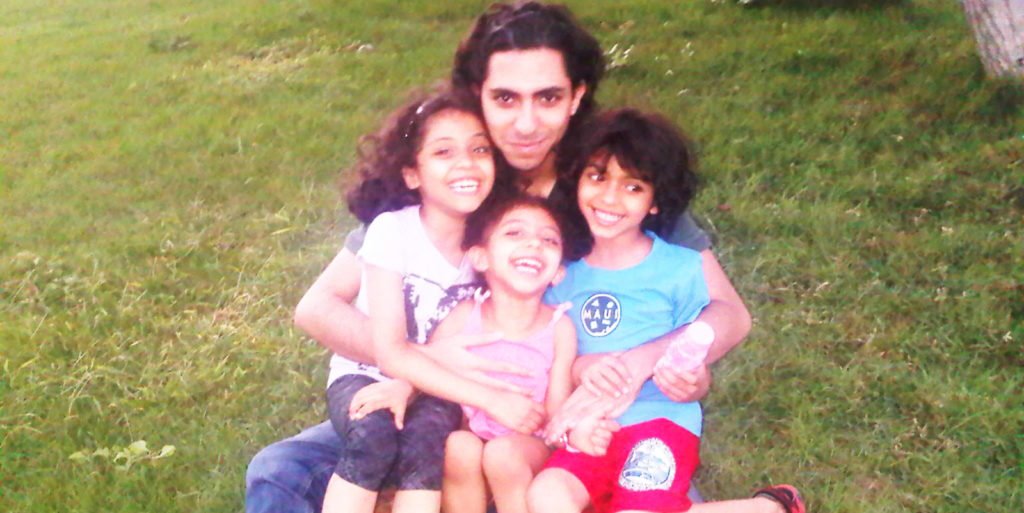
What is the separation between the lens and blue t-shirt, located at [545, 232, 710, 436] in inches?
112

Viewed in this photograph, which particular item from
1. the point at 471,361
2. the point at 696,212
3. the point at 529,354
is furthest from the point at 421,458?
the point at 696,212

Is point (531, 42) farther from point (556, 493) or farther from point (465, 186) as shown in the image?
point (556, 493)

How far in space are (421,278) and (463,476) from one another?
551mm

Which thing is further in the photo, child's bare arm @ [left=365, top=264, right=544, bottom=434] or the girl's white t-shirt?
the girl's white t-shirt

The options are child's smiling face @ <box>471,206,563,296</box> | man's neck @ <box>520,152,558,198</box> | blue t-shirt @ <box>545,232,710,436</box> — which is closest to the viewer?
child's smiling face @ <box>471,206,563,296</box>

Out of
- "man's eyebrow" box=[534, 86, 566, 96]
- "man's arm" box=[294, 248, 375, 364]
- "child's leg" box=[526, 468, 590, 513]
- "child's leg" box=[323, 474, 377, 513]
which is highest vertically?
"man's eyebrow" box=[534, 86, 566, 96]

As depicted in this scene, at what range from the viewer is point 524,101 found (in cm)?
284

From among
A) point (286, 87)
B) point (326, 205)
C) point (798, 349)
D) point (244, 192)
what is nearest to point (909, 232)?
point (798, 349)

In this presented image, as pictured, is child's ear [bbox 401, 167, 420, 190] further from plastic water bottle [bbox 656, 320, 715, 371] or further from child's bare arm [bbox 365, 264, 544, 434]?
plastic water bottle [bbox 656, 320, 715, 371]

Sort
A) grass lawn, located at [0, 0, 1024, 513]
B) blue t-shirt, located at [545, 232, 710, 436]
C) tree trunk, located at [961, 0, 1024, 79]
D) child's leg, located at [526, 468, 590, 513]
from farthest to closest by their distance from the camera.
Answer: tree trunk, located at [961, 0, 1024, 79]
grass lawn, located at [0, 0, 1024, 513]
blue t-shirt, located at [545, 232, 710, 436]
child's leg, located at [526, 468, 590, 513]

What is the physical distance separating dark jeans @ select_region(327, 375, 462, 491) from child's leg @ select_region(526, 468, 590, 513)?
244 millimetres

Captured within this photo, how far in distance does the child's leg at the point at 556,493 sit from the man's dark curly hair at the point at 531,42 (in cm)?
100

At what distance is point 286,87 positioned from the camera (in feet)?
24.7

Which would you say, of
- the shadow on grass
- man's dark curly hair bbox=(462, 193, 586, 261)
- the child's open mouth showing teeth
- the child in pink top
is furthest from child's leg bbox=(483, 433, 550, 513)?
the shadow on grass
